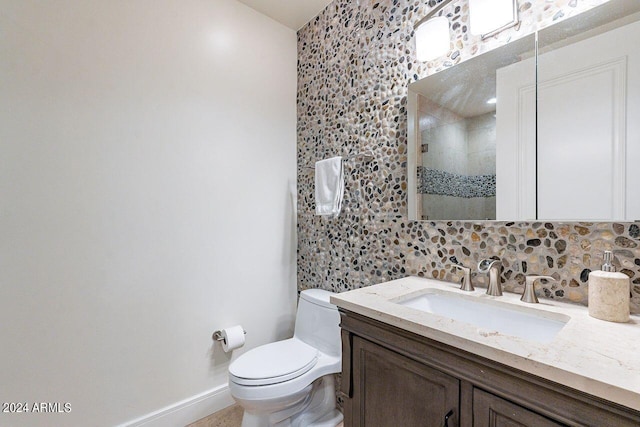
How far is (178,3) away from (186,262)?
1.55m

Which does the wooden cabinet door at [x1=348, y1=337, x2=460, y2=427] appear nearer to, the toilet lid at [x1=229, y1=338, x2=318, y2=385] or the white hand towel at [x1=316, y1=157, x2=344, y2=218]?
the toilet lid at [x1=229, y1=338, x2=318, y2=385]

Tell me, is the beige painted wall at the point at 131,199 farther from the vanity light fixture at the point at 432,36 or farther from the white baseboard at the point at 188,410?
the vanity light fixture at the point at 432,36

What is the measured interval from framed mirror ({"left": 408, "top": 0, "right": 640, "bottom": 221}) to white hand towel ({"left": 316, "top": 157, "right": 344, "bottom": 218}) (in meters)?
0.55

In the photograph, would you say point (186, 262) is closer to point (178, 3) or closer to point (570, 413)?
point (178, 3)

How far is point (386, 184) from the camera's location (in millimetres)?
1558

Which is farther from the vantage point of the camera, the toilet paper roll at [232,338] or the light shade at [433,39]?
the toilet paper roll at [232,338]

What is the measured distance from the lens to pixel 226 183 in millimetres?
1858

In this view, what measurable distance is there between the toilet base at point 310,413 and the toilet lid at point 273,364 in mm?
146

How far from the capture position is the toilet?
133 centimetres

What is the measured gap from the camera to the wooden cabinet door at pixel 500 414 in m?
0.60

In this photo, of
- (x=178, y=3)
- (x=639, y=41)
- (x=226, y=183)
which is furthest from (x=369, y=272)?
(x=178, y=3)

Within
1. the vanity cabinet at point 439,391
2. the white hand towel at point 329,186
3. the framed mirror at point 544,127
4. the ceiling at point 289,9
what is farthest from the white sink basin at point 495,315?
the ceiling at point 289,9

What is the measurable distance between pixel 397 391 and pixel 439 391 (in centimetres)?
15

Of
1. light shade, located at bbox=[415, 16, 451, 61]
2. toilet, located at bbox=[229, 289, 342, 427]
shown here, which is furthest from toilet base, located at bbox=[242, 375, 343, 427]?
light shade, located at bbox=[415, 16, 451, 61]
